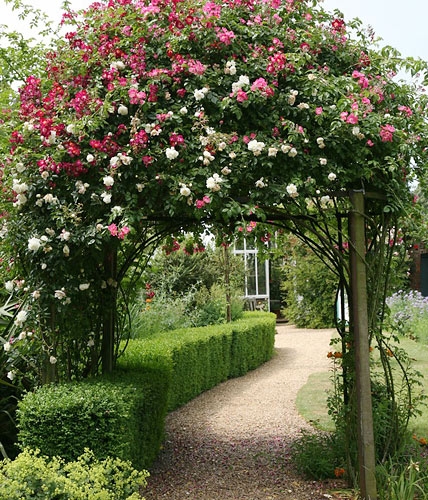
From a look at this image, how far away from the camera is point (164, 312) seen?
9844 millimetres

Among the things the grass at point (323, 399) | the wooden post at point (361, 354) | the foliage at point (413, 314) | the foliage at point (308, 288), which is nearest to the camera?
the wooden post at point (361, 354)

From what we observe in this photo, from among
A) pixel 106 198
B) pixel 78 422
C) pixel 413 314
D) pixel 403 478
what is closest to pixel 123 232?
pixel 106 198

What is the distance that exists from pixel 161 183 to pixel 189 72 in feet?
2.32

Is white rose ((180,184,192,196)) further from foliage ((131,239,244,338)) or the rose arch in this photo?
foliage ((131,239,244,338))

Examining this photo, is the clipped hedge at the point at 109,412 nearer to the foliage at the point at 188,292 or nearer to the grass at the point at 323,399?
the grass at the point at 323,399

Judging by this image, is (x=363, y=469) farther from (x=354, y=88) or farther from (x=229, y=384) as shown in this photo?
(x=229, y=384)

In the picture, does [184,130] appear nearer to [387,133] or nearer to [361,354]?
[387,133]

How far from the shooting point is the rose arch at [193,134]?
12.3ft

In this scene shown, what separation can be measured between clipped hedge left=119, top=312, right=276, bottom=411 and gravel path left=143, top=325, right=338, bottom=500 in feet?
0.63

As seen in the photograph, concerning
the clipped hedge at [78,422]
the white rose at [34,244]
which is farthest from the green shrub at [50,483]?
the white rose at [34,244]

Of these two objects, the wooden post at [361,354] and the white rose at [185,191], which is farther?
the wooden post at [361,354]

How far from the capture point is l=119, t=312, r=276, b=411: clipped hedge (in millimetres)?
5875

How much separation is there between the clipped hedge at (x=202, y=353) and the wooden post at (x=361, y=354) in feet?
6.15

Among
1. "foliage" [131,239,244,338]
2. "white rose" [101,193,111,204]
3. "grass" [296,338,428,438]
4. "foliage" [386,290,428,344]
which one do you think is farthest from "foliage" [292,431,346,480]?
"foliage" [386,290,428,344]
